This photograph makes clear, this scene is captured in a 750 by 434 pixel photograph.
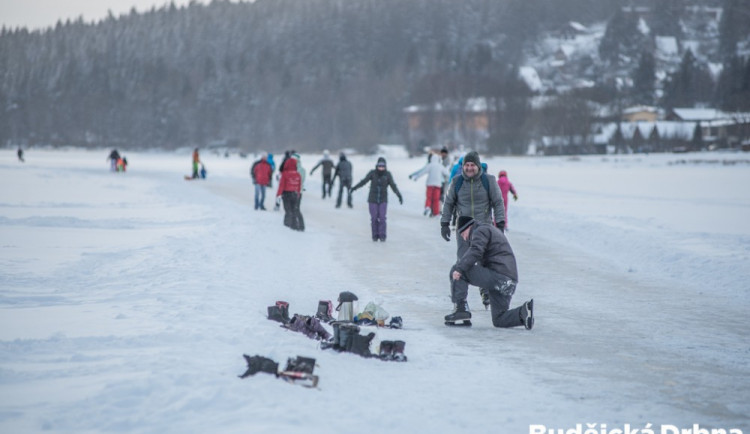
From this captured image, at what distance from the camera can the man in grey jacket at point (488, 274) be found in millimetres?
7121

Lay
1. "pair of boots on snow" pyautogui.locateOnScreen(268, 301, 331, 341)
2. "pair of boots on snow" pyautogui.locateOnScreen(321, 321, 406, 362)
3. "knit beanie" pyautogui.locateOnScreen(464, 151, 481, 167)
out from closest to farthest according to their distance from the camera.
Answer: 1. "pair of boots on snow" pyautogui.locateOnScreen(321, 321, 406, 362)
2. "pair of boots on snow" pyautogui.locateOnScreen(268, 301, 331, 341)
3. "knit beanie" pyautogui.locateOnScreen(464, 151, 481, 167)

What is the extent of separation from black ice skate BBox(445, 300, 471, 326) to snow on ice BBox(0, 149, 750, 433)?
146 mm

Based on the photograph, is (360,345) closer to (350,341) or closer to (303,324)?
(350,341)

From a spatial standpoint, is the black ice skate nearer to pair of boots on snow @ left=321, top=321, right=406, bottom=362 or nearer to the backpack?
pair of boots on snow @ left=321, top=321, right=406, bottom=362

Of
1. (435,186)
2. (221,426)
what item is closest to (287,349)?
(221,426)

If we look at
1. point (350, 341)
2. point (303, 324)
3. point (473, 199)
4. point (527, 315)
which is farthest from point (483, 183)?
point (350, 341)

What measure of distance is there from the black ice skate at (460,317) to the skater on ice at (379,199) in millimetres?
6997

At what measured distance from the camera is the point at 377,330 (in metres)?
6.90

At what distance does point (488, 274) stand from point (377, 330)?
1.32 meters

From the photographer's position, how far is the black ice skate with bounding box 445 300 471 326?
7.11 m

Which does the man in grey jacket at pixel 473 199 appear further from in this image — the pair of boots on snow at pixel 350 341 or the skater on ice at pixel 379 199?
the skater on ice at pixel 379 199

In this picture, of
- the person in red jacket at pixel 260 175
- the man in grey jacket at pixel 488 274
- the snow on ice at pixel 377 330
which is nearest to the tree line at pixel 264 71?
the person in red jacket at pixel 260 175

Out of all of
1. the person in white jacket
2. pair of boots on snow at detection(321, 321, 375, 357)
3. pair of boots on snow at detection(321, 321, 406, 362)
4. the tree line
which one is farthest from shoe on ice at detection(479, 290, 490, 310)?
the tree line

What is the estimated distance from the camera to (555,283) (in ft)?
31.9
